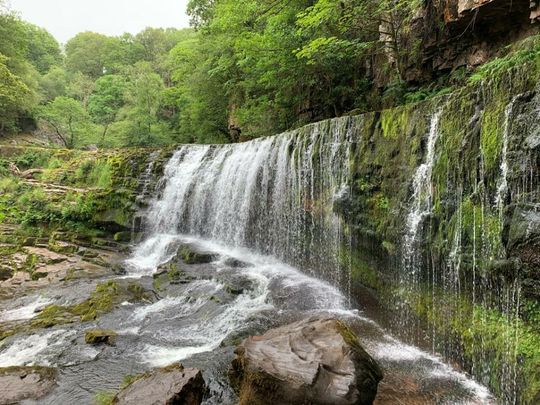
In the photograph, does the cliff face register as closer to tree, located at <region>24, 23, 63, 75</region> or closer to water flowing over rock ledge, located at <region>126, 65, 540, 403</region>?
water flowing over rock ledge, located at <region>126, 65, 540, 403</region>

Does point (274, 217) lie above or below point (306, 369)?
above

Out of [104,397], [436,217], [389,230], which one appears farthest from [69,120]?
[436,217]

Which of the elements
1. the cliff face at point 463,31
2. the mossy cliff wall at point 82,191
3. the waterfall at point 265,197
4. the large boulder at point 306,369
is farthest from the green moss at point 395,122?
the mossy cliff wall at point 82,191

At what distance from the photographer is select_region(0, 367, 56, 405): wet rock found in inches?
174

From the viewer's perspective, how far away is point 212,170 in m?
13.8

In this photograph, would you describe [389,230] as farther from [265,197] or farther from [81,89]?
[81,89]

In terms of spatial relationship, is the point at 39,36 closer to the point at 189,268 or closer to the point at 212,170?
the point at 212,170

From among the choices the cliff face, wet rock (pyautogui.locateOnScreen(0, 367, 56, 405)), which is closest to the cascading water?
wet rock (pyautogui.locateOnScreen(0, 367, 56, 405))

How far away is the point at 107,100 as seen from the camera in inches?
1287

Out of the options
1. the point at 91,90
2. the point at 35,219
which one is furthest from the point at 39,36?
the point at 35,219

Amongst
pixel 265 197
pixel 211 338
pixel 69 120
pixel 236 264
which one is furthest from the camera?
pixel 69 120

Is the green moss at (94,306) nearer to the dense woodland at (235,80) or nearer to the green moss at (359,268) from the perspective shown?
the green moss at (359,268)

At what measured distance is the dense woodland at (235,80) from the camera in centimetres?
1132

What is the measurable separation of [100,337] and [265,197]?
620 cm
